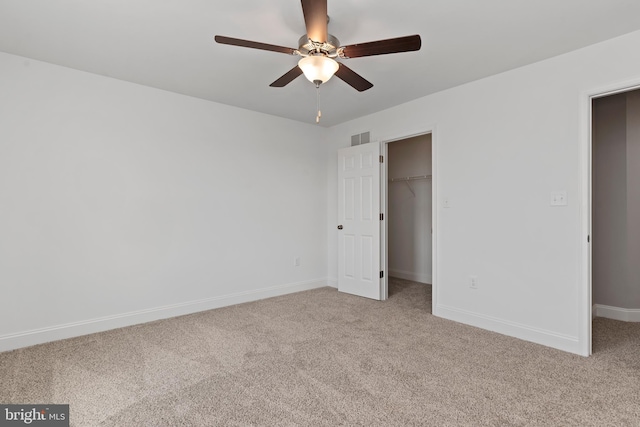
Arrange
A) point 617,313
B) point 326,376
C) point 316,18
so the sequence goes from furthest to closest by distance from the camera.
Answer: point 617,313 < point 326,376 < point 316,18

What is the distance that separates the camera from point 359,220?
15.0 ft

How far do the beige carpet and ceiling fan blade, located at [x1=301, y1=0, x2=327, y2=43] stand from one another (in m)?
2.17

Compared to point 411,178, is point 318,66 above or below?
above

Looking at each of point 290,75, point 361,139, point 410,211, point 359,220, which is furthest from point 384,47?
point 410,211

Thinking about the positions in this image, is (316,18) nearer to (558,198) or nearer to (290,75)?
(290,75)

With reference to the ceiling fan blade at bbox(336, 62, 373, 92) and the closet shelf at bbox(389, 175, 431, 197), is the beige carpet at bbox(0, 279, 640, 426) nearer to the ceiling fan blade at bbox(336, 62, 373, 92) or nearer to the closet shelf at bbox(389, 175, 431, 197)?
the ceiling fan blade at bbox(336, 62, 373, 92)

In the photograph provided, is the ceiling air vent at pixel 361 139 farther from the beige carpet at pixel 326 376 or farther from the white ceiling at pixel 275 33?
the beige carpet at pixel 326 376

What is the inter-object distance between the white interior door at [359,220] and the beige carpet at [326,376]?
110 cm

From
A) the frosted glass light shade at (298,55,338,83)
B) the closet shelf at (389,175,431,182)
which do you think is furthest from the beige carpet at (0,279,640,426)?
the closet shelf at (389,175,431,182)

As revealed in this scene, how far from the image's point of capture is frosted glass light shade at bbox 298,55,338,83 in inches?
81.7

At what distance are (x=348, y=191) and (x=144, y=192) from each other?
256 cm

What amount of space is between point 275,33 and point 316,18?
736mm

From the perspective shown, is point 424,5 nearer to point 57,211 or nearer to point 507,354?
point 507,354

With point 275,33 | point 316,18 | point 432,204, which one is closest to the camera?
point 316,18
